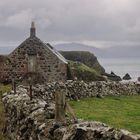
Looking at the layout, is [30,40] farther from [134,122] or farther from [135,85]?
[134,122]

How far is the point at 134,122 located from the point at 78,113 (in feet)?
11.6

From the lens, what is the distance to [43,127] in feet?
38.7

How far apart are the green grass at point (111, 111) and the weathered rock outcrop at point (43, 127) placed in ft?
14.4

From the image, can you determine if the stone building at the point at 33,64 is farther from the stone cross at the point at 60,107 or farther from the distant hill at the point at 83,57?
the distant hill at the point at 83,57

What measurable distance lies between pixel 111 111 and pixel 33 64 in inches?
655

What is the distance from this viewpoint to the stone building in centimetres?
4078

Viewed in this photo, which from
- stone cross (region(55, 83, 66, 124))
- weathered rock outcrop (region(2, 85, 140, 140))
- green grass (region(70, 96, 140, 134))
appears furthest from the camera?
green grass (region(70, 96, 140, 134))

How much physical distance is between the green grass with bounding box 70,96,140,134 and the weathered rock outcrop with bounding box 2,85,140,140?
4.38 m

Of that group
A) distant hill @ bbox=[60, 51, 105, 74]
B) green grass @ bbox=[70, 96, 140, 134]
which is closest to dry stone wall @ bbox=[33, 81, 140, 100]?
green grass @ bbox=[70, 96, 140, 134]

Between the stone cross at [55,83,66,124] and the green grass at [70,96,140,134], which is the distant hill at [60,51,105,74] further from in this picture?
the stone cross at [55,83,66,124]

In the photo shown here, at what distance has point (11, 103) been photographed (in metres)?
17.9

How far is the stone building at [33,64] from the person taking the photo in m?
40.8

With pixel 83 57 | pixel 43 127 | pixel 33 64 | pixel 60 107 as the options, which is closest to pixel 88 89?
pixel 33 64

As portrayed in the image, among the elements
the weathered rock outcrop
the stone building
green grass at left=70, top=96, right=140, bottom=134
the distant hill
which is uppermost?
the distant hill
